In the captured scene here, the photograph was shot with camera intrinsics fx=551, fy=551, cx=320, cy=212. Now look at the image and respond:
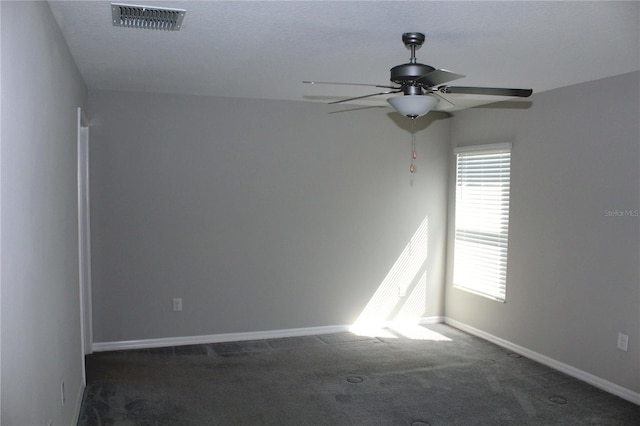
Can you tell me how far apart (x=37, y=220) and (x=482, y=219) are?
4.21 m

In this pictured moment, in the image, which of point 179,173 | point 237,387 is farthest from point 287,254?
point 237,387

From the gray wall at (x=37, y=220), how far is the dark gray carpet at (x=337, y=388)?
66cm

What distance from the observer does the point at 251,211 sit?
17.3 feet

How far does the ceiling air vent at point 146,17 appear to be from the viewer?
266 cm

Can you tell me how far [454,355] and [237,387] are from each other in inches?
77.9

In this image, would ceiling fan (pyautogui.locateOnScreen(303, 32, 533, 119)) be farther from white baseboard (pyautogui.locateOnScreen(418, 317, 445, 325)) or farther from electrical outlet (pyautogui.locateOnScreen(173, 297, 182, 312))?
white baseboard (pyautogui.locateOnScreen(418, 317, 445, 325))

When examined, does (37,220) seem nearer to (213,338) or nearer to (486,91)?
(486,91)

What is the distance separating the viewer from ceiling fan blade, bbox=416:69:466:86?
2711 millimetres

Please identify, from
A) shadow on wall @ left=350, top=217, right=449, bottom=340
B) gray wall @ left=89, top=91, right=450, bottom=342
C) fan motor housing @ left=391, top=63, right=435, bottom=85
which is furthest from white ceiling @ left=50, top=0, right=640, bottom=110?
shadow on wall @ left=350, top=217, right=449, bottom=340

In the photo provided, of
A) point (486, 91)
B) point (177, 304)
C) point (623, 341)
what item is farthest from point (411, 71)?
point (177, 304)

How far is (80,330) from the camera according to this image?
12.7 feet

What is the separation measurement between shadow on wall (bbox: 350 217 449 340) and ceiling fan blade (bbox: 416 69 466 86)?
10.4ft

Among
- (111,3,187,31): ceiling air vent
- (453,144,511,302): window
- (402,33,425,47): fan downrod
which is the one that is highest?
(111,3,187,31): ceiling air vent

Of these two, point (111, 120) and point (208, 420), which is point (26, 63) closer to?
point (208, 420)
